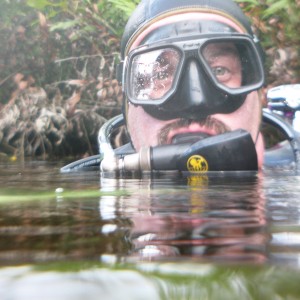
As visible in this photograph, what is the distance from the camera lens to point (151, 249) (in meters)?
0.54

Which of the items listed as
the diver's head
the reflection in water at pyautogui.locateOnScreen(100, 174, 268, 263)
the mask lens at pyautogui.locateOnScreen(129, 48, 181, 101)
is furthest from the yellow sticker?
the reflection in water at pyautogui.locateOnScreen(100, 174, 268, 263)

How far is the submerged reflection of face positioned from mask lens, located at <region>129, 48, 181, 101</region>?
0.16 meters

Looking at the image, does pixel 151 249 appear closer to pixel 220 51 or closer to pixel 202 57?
pixel 202 57

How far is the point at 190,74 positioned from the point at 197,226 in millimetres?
1803

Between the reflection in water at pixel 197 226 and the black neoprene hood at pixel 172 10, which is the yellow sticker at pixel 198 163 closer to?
the black neoprene hood at pixel 172 10

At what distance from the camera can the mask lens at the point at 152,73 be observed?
261cm

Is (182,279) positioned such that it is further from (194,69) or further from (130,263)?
(194,69)

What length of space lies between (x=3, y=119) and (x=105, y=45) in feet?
3.52

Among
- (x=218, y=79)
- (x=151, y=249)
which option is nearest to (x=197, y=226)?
(x=151, y=249)

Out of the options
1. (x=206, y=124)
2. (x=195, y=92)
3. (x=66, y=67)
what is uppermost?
(x=66, y=67)

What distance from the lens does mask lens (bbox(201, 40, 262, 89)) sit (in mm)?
2596

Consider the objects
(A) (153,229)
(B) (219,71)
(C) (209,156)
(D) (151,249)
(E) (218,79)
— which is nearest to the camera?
(D) (151,249)

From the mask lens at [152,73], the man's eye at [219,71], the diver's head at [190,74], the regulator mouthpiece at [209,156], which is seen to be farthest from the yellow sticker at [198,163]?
the man's eye at [219,71]

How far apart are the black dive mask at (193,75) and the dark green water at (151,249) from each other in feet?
4.67
